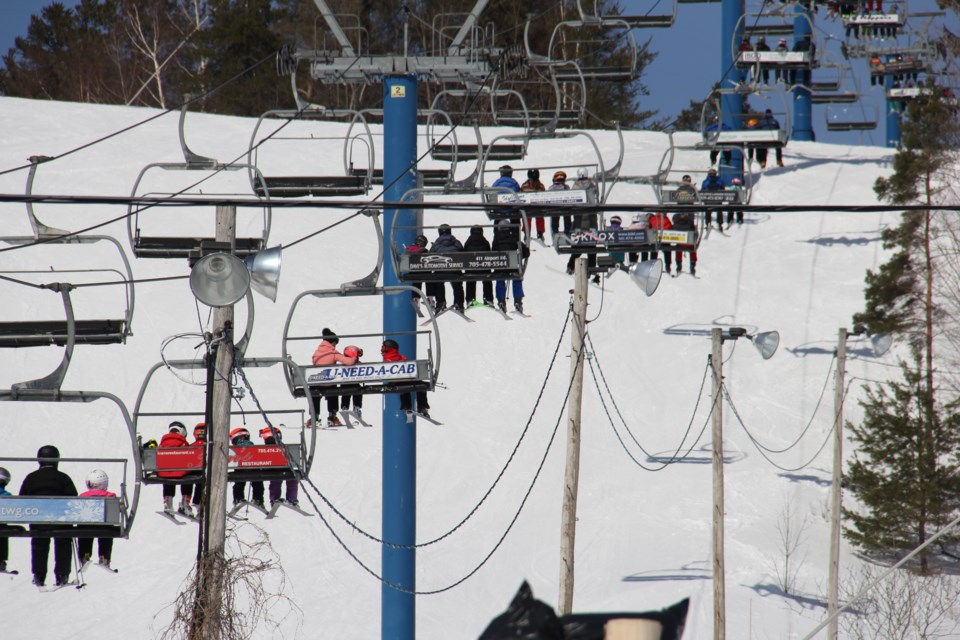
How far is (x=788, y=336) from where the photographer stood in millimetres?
29453

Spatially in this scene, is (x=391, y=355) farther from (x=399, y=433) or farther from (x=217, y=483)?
(x=217, y=483)

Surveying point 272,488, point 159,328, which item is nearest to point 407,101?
point 272,488

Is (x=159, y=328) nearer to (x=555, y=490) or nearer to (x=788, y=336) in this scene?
(x=555, y=490)

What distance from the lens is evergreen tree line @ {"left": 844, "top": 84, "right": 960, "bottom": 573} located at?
22172 mm

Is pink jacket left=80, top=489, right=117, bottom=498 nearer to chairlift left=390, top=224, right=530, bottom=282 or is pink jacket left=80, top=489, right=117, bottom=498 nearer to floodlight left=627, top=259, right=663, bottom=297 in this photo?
chairlift left=390, top=224, right=530, bottom=282

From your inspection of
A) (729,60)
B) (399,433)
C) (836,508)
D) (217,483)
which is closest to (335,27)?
(399,433)

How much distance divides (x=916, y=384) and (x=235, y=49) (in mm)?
35474

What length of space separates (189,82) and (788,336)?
30.6 meters

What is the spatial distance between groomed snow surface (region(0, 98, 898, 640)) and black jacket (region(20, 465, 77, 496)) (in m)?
6.49

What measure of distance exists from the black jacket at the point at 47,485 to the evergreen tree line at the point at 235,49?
34.6 metres

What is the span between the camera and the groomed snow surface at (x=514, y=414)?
2044cm

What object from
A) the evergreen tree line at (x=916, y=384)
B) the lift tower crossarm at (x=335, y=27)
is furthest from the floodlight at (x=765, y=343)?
the lift tower crossarm at (x=335, y=27)

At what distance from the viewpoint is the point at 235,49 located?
2041 inches

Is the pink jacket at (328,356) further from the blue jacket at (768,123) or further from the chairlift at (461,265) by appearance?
the blue jacket at (768,123)
